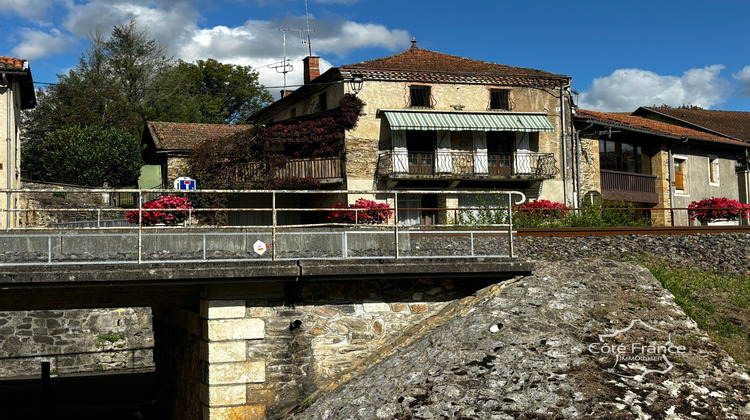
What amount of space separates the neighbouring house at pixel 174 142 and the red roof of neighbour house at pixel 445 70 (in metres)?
8.05

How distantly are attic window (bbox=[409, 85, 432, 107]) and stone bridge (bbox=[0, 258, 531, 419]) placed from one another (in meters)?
17.9

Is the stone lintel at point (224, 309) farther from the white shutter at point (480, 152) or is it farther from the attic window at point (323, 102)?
the attic window at point (323, 102)

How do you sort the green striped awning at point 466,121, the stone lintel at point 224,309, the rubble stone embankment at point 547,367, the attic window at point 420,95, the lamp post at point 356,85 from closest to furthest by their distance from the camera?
the rubble stone embankment at point 547,367, the stone lintel at point 224,309, the green striped awning at point 466,121, the lamp post at point 356,85, the attic window at point 420,95

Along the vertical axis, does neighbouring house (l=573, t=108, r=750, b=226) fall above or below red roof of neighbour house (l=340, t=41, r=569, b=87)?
below

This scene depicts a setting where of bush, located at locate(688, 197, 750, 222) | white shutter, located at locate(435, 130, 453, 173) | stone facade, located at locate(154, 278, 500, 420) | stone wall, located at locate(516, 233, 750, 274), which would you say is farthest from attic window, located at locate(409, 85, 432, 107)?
stone facade, located at locate(154, 278, 500, 420)

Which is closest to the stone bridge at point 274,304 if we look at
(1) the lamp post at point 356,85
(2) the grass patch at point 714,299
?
(2) the grass patch at point 714,299

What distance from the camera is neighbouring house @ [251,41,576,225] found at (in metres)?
29.2

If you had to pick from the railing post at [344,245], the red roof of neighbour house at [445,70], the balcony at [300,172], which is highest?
the red roof of neighbour house at [445,70]

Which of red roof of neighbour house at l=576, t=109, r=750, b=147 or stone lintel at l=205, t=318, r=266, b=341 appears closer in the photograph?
stone lintel at l=205, t=318, r=266, b=341

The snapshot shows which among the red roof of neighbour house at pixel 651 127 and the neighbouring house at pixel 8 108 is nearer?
the neighbouring house at pixel 8 108

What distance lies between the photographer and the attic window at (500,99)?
101 feet

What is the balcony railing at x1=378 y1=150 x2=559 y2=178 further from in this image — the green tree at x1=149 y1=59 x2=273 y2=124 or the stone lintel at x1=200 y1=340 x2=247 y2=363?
the green tree at x1=149 y1=59 x2=273 y2=124

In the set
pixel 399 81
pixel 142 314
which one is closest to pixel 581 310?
pixel 142 314

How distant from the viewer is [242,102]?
5544cm
